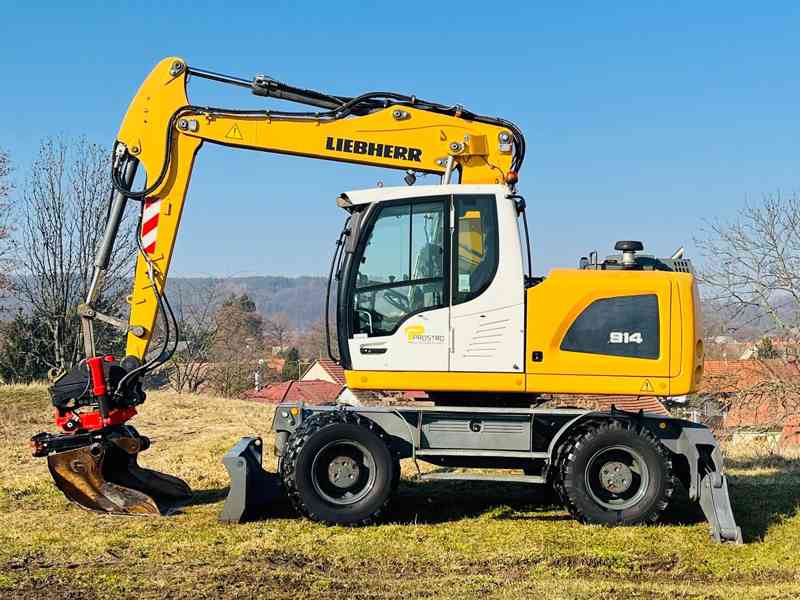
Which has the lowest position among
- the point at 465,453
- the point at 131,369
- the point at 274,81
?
the point at 465,453

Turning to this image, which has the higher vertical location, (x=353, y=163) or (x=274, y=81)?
(x=274, y=81)

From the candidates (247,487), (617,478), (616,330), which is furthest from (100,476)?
(616,330)

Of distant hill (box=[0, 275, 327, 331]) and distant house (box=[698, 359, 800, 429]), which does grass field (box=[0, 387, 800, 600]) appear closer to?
distant house (box=[698, 359, 800, 429])

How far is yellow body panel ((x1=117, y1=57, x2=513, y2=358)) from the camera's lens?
870 cm

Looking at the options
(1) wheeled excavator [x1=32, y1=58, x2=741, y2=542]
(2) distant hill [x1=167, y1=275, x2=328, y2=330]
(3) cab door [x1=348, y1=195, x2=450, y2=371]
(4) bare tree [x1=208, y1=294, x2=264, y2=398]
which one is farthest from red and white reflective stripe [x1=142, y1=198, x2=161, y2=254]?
(2) distant hill [x1=167, y1=275, x2=328, y2=330]

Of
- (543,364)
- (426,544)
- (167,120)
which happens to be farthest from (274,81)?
(426,544)

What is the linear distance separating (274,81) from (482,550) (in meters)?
4.80

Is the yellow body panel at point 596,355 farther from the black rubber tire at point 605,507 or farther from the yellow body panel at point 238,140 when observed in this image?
the yellow body panel at point 238,140

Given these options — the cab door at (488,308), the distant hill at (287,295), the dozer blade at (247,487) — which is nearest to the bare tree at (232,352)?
the dozer blade at (247,487)

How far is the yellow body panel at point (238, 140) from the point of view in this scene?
8.70m

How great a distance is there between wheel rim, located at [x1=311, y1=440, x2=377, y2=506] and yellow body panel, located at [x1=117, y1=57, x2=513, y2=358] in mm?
2096

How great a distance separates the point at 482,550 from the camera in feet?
23.2

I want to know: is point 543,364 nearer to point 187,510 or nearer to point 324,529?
point 324,529

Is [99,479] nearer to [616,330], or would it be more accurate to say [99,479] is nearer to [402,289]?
[402,289]
